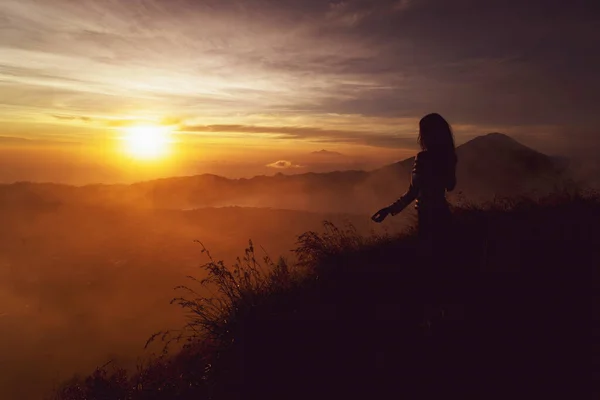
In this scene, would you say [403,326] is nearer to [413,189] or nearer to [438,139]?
[413,189]

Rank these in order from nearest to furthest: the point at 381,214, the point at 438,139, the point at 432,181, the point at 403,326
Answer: the point at 403,326 < the point at 438,139 < the point at 432,181 < the point at 381,214

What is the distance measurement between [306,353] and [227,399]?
0.83 meters

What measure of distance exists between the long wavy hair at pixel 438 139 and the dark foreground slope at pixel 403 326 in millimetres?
1156

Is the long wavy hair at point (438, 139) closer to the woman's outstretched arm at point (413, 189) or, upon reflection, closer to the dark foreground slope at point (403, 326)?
the woman's outstretched arm at point (413, 189)

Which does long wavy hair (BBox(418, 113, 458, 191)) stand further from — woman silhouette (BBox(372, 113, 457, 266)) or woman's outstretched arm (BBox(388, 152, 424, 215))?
woman's outstretched arm (BBox(388, 152, 424, 215))

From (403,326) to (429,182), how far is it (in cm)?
187

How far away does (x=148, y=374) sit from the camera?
5.07 meters

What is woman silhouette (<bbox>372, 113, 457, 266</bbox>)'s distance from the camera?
4641mm

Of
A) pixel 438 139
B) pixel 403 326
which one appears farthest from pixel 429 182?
pixel 403 326

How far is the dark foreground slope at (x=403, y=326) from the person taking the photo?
312cm

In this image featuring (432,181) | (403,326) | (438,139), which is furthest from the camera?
(432,181)

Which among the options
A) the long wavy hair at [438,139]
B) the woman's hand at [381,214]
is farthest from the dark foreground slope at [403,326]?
the long wavy hair at [438,139]

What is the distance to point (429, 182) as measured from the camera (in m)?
4.73

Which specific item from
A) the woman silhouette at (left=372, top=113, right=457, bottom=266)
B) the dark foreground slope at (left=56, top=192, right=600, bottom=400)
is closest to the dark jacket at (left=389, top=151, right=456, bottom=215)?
the woman silhouette at (left=372, top=113, right=457, bottom=266)
